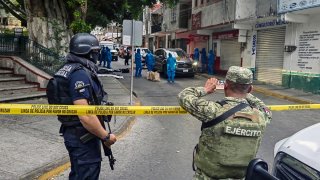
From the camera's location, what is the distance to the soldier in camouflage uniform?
2.62 metres

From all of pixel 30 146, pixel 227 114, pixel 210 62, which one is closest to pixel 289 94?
pixel 210 62

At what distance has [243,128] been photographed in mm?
2609

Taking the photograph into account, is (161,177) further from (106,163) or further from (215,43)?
(215,43)

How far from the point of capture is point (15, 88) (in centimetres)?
1112

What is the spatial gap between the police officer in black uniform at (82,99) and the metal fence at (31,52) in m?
9.82

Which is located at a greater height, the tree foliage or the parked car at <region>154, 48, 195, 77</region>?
the tree foliage

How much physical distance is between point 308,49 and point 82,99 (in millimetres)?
14841

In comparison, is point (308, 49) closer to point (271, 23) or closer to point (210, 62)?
point (271, 23)

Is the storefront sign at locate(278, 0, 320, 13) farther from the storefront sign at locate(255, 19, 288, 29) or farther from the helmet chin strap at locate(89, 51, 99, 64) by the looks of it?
the helmet chin strap at locate(89, 51, 99, 64)

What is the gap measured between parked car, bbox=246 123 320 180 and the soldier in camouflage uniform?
279 mm

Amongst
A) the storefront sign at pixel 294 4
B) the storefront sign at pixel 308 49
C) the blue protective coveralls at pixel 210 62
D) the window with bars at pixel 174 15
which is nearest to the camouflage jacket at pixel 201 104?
the storefront sign at pixel 294 4

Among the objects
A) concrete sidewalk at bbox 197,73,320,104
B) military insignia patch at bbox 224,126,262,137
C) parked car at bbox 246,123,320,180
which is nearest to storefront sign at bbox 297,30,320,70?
concrete sidewalk at bbox 197,73,320,104

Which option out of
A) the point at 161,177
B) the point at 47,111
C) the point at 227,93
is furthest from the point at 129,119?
the point at 227,93

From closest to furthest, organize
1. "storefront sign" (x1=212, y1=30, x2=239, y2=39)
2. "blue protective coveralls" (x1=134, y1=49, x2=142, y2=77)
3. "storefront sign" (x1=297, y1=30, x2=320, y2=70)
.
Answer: "storefront sign" (x1=297, y1=30, x2=320, y2=70)
"blue protective coveralls" (x1=134, y1=49, x2=142, y2=77)
"storefront sign" (x1=212, y1=30, x2=239, y2=39)
